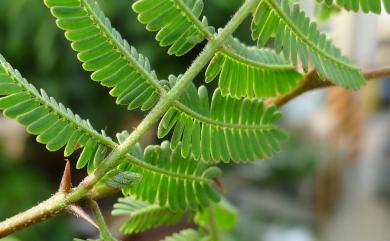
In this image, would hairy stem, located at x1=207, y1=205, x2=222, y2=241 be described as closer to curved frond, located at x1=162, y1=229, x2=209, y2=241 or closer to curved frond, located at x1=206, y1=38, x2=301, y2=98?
curved frond, located at x1=162, y1=229, x2=209, y2=241

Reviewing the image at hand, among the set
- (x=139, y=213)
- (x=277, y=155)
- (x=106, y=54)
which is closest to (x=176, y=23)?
(x=106, y=54)

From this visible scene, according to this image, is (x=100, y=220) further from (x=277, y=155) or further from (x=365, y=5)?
(x=277, y=155)

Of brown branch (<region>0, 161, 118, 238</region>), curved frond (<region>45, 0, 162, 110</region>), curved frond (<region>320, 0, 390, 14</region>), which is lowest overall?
brown branch (<region>0, 161, 118, 238</region>)

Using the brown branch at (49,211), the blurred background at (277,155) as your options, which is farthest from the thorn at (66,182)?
the blurred background at (277,155)

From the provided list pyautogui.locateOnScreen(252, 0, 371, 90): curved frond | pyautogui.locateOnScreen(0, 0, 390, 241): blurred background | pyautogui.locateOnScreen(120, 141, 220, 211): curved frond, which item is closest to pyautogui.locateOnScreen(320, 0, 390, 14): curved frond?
pyautogui.locateOnScreen(252, 0, 371, 90): curved frond

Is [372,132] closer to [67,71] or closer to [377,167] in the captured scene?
[377,167]
